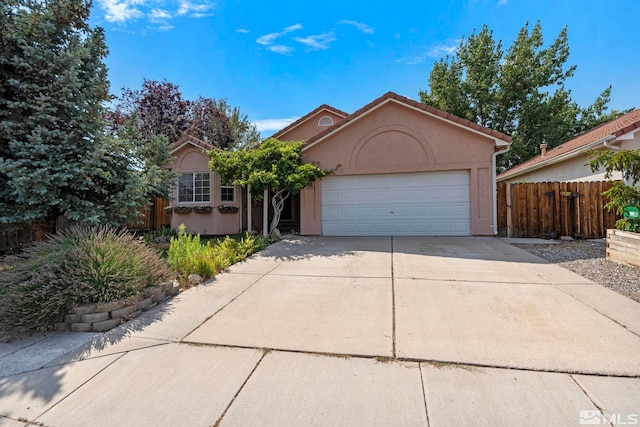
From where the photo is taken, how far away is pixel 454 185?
9859 mm

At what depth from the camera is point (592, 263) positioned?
20.4 feet

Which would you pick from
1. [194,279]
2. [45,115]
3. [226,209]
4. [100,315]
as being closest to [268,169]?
[226,209]

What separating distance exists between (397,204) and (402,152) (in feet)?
5.88

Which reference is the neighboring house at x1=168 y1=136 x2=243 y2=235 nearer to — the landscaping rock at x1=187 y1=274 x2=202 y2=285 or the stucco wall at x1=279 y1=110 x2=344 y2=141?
the stucco wall at x1=279 y1=110 x2=344 y2=141

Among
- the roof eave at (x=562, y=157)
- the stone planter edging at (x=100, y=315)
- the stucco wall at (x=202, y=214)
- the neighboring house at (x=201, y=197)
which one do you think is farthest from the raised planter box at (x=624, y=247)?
the stucco wall at (x=202, y=214)

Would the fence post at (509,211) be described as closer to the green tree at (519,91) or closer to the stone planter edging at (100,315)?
the stone planter edging at (100,315)

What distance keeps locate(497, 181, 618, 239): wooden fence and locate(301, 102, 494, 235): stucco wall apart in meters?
0.86

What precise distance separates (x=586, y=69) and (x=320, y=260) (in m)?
24.2

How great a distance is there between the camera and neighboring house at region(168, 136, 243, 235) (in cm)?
1172

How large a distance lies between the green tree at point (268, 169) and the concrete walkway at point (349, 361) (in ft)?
15.9

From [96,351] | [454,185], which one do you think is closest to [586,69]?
[454,185]

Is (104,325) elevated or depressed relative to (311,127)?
depressed

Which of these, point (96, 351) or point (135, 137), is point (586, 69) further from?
point (96, 351)

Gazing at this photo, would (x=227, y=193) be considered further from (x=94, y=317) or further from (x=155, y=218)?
(x=94, y=317)
